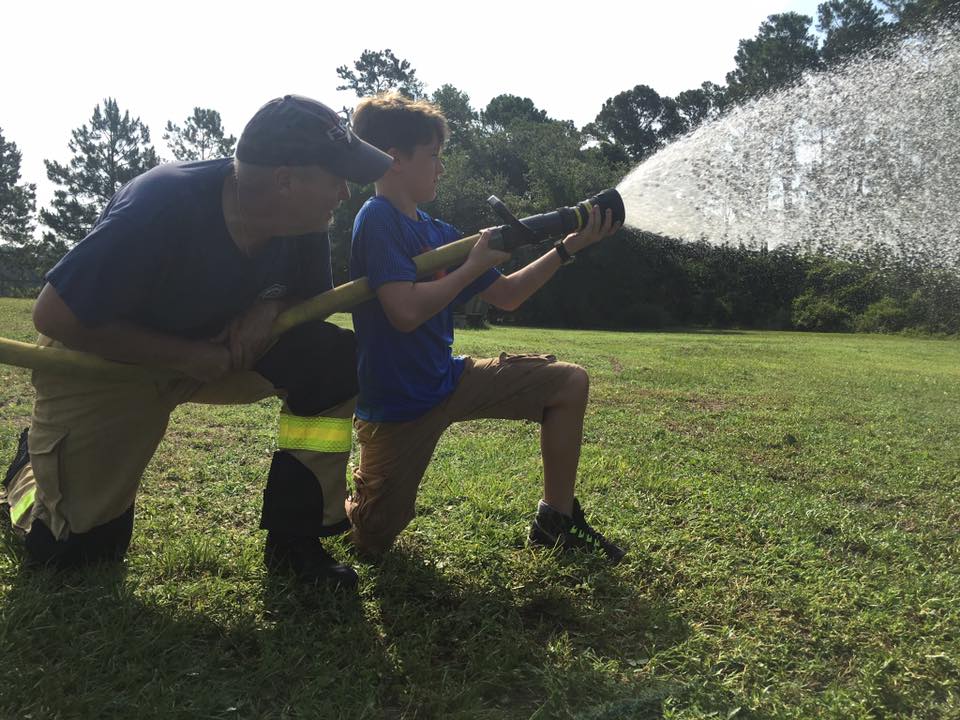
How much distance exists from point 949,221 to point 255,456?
840 centimetres

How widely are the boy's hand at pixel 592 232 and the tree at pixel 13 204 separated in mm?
76480

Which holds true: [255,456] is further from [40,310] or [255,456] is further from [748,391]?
[748,391]

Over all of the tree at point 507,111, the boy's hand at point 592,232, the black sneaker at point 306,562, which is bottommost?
the black sneaker at point 306,562

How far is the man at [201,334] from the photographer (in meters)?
2.41

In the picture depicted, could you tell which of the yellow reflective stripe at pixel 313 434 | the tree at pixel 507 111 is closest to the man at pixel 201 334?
the yellow reflective stripe at pixel 313 434

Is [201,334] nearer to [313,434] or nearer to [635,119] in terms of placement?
[313,434]

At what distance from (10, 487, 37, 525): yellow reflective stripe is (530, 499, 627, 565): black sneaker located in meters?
2.06

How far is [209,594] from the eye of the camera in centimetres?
259

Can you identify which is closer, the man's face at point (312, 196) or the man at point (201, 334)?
the man at point (201, 334)

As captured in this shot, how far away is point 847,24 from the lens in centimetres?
3688

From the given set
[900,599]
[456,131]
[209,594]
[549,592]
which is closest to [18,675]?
[209,594]

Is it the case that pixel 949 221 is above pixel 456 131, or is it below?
below

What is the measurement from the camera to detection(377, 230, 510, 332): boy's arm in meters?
2.80

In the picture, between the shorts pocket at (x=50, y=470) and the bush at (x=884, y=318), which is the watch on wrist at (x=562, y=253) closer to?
the shorts pocket at (x=50, y=470)
